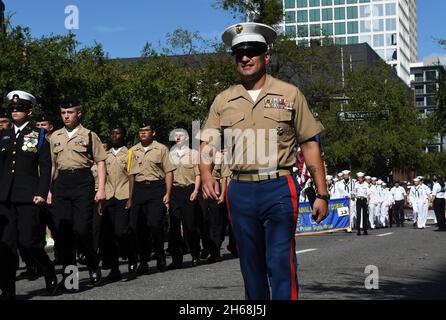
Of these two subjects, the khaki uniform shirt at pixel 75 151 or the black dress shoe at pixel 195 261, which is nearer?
the khaki uniform shirt at pixel 75 151

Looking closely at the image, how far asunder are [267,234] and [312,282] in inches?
201

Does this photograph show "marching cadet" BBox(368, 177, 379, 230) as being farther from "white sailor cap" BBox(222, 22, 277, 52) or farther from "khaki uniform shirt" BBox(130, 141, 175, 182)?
"white sailor cap" BBox(222, 22, 277, 52)

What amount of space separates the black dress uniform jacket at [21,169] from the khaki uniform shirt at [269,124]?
3.81m

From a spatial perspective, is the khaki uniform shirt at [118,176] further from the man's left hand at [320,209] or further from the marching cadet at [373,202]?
the marching cadet at [373,202]

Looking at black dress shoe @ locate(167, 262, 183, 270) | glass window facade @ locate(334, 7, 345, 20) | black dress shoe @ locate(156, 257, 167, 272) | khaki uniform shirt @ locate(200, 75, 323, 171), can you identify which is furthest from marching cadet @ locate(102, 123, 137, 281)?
glass window facade @ locate(334, 7, 345, 20)

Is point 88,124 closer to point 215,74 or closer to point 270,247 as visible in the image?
point 215,74

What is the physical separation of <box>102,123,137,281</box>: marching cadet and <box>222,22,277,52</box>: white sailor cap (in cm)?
611

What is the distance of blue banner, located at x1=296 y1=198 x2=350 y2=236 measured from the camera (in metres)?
28.6

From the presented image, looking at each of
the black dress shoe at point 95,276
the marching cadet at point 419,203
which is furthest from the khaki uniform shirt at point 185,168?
the marching cadet at point 419,203

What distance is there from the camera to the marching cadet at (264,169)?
6074 mm

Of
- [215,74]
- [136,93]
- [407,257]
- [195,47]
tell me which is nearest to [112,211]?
[407,257]

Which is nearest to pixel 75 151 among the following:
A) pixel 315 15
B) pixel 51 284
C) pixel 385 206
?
pixel 51 284

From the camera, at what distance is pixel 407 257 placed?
625 inches
